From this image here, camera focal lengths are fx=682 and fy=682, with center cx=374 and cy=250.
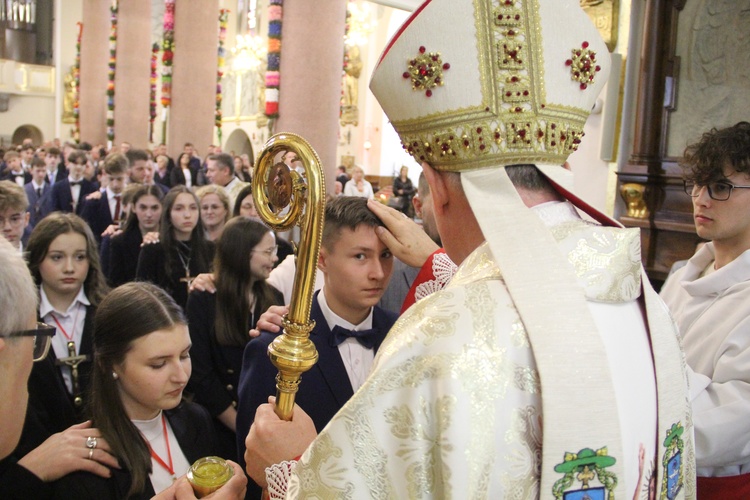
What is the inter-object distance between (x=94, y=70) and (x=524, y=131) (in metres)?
17.3

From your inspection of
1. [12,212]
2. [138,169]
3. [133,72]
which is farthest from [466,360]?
[133,72]

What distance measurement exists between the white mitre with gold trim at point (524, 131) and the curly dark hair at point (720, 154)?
1.27m

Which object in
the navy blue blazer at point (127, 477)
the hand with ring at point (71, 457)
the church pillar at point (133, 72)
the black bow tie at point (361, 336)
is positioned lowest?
the navy blue blazer at point (127, 477)

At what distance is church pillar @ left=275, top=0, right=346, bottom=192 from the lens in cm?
618

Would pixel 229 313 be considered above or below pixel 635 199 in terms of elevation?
below

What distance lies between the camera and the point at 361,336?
85.8 inches

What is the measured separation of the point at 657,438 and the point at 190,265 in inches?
145

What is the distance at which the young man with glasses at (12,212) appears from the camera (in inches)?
152

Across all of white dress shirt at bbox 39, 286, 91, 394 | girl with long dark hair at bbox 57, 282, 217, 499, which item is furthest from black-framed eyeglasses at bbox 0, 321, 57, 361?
white dress shirt at bbox 39, 286, 91, 394

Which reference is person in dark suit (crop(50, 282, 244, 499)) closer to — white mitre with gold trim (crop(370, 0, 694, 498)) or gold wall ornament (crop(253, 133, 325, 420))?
gold wall ornament (crop(253, 133, 325, 420))

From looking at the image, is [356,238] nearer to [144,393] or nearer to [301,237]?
[144,393]

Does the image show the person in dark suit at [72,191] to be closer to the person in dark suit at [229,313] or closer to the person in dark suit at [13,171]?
the person in dark suit at [13,171]

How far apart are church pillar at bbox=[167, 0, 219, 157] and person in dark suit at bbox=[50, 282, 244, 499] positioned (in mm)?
8731

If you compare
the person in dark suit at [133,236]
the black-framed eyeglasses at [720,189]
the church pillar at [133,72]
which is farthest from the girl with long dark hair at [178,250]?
the church pillar at [133,72]
